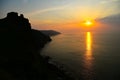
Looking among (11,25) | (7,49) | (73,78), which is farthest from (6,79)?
(11,25)

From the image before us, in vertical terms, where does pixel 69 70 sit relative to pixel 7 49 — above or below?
below

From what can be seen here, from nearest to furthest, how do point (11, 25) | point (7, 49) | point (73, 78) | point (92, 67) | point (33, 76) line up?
point (33, 76) < point (73, 78) < point (7, 49) < point (92, 67) < point (11, 25)

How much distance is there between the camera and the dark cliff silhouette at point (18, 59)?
61688 millimetres

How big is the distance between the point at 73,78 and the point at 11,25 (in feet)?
215

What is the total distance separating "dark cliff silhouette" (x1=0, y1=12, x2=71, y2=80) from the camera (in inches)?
2429

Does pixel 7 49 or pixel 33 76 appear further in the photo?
pixel 7 49

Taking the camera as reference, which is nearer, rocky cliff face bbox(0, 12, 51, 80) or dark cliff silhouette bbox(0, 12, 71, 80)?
rocky cliff face bbox(0, 12, 51, 80)

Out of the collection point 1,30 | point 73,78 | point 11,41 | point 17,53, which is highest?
point 1,30

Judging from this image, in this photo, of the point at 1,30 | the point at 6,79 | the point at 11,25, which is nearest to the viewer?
the point at 6,79

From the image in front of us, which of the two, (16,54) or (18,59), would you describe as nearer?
(18,59)

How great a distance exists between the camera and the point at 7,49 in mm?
87062

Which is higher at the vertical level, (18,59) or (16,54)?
(16,54)

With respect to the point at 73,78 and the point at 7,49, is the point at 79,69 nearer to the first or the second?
the point at 73,78

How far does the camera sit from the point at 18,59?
7294 cm
